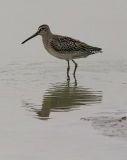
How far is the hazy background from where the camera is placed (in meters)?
17.4

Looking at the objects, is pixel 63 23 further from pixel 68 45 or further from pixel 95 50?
pixel 95 50

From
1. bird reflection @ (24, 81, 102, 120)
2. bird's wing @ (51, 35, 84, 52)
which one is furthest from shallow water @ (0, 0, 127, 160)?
bird's wing @ (51, 35, 84, 52)

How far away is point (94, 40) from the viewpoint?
18406 millimetres

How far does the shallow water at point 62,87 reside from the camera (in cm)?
970

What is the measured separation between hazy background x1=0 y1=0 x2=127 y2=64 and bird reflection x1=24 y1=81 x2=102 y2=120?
254 centimetres

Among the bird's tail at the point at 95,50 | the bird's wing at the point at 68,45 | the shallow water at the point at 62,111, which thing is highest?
the bird's wing at the point at 68,45

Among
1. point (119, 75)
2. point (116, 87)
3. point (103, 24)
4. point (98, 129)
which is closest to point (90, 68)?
point (119, 75)

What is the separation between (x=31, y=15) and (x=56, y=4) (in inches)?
61.3

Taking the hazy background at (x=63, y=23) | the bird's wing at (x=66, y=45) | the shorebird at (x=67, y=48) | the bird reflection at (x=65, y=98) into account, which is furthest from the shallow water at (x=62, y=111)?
the hazy background at (x=63, y=23)

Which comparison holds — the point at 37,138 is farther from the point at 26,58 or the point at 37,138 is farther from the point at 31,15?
the point at 31,15

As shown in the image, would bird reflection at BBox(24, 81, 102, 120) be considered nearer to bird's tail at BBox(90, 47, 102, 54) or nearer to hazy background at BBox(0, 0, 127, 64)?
bird's tail at BBox(90, 47, 102, 54)

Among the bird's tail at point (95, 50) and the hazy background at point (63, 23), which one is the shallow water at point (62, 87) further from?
the bird's tail at point (95, 50)

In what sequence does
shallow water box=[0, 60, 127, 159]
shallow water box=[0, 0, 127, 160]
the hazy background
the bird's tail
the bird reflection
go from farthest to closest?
the hazy background
the bird's tail
the bird reflection
shallow water box=[0, 0, 127, 160]
shallow water box=[0, 60, 127, 159]

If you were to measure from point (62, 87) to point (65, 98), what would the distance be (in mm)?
971
